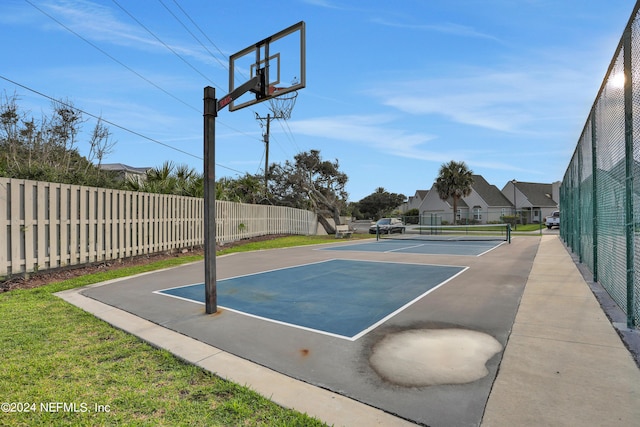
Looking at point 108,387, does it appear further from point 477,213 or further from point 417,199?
point 417,199

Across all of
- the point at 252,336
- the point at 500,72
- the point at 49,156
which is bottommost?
the point at 252,336

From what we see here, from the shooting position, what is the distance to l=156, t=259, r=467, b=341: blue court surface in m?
5.58

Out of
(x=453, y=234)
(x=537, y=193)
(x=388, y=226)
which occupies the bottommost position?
(x=453, y=234)

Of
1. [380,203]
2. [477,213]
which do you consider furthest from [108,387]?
[380,203]

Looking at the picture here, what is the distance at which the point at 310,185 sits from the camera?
36.6 meters

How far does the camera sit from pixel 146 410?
2.94 metres

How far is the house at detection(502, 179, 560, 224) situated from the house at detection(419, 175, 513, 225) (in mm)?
1541

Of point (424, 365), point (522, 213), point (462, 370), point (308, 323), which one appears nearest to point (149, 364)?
point (308, 323)

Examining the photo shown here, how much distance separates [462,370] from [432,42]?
10.9 meters

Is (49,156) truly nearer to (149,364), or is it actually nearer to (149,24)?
(149,24)

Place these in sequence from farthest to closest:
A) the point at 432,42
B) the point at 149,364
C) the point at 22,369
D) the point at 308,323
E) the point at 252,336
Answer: the point at 432,42 → the point at 308,323 → the point at 252,336 → the point at 149,364 → the point at 22,369

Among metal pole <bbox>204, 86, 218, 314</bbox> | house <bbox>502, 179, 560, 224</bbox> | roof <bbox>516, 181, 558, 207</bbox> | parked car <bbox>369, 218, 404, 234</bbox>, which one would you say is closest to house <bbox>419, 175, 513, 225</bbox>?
house <bbox>502, 179, 560, 224</bbox>

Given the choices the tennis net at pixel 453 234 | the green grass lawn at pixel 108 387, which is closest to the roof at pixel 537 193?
the tennis net at pixel 453 234

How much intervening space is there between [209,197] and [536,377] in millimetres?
5032
